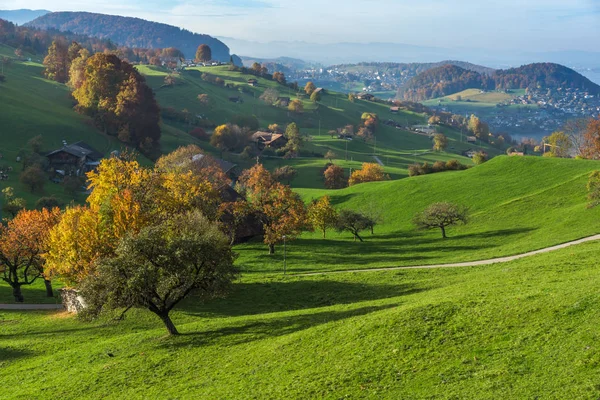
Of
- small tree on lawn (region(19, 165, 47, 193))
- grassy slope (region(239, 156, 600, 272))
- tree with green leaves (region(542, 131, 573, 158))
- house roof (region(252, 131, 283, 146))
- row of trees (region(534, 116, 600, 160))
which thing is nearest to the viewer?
grassy slope (region(239, 156, 600, 272))

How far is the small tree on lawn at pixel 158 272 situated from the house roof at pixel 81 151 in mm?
79264

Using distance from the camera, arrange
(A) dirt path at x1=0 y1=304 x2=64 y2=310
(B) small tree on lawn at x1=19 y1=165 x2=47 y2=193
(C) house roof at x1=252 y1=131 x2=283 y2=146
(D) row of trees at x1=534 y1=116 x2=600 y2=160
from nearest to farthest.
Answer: (A) dirt path at x1=0 y1=304 x2=64 y2=310
(B) small tree on lawn at x1=19 y1=165 x2=47 y2=193
(D) row of trees at x1=534 y1=116 x2=600 y2=160
(C) house roof at x1=252 y1=131 x2=283 y2=146

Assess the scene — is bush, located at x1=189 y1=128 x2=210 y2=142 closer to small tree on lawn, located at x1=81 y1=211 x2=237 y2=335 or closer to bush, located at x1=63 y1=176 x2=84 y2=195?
bush, located at x1=63 y1=176 x2=84 y2=195

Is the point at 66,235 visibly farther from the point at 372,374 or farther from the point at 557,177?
the point at 557,177

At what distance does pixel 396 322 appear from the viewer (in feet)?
85.1

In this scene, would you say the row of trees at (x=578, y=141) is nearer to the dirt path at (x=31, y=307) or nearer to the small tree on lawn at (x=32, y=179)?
the small tree on lawn at (x=32, y=179)

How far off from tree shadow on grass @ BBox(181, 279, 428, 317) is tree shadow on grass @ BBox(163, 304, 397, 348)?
17.3 ft

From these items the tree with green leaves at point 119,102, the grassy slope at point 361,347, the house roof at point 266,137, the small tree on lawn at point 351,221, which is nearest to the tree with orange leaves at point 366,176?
the small tree on lawn at point 351,221

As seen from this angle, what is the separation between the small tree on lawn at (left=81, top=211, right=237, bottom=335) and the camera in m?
31.2

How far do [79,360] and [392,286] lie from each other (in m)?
22.1

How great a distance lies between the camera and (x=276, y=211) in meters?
63.5

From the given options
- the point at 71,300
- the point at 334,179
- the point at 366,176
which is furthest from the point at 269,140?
the point at 71,300

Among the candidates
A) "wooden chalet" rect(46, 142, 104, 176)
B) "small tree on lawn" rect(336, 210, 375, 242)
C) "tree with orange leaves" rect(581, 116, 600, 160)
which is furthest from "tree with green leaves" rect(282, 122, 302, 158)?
"small tree on lawn" rect(336, 210, 375, 242)

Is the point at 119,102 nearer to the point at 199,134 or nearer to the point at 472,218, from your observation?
the point at 199,134
